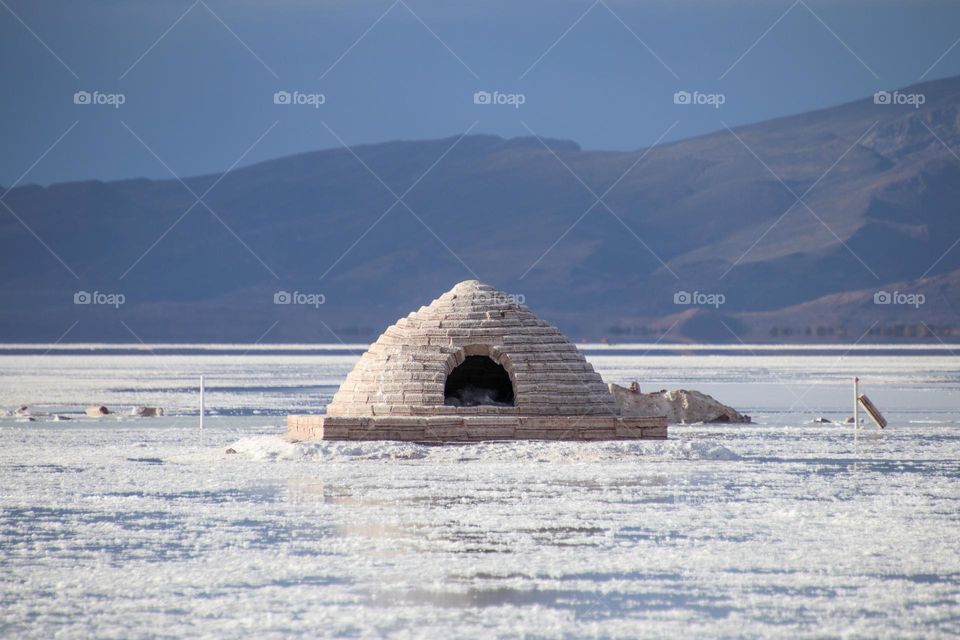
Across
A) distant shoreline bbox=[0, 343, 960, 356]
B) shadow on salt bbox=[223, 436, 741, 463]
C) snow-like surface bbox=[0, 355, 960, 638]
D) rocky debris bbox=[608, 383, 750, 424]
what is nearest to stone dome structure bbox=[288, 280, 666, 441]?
shadow on salt bbox=[223, 436, 741, 463]

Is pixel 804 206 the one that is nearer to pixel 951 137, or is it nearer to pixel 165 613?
pixel 951 137

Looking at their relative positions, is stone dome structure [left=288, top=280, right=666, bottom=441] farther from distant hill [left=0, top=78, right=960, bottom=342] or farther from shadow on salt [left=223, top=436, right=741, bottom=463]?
distant hill [left=0, top=78, right=960, bottom=342]

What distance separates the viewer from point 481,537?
45.3ft

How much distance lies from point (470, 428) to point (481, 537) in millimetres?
9125

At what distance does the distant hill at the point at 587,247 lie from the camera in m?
147

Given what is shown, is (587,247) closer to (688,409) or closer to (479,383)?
(688,409)

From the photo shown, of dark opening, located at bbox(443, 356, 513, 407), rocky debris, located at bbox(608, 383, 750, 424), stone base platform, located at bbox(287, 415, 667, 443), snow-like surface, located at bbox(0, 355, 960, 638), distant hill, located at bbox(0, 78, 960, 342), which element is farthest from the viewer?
distant hill, located at bbox(0, 78, 960, 342)

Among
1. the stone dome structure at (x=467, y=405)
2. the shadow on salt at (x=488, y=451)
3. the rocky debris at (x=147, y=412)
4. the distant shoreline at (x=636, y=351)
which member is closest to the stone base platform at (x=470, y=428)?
the stone dome structure at (x=467, y=405)

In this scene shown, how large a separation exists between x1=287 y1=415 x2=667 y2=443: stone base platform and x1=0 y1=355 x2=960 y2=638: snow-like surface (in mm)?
652

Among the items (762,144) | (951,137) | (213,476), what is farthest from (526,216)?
(213,476)

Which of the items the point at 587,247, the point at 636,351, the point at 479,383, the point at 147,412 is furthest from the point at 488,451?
the point at 587,247

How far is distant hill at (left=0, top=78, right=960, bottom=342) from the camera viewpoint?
14675cm

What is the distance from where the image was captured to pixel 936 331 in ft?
423

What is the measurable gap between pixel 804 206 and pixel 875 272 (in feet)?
72.6
